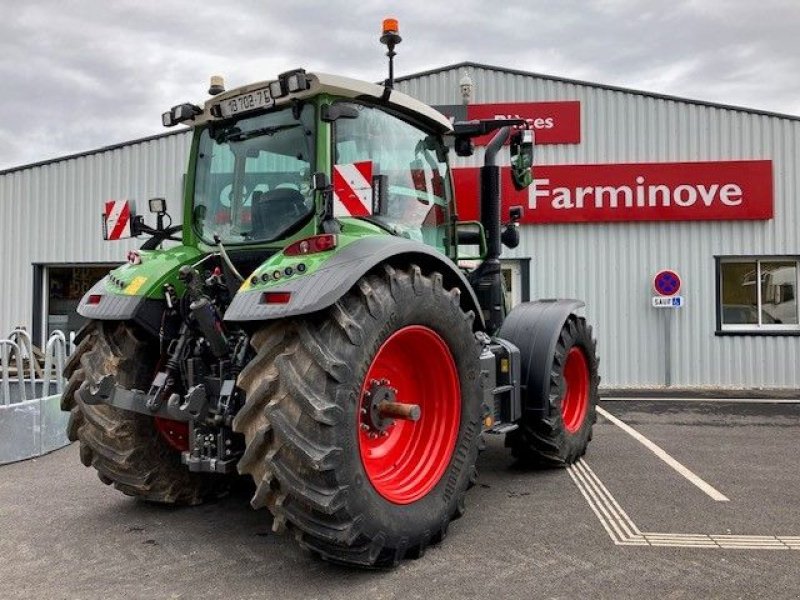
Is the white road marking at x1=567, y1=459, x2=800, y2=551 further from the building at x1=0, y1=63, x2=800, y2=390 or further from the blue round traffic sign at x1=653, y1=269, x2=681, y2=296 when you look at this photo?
the blue round traffic sign at x1=653, y1=269, x2=681, y2=296

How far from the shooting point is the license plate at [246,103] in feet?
12.5

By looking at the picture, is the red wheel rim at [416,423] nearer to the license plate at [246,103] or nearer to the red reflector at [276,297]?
the red reflector at [276,297]

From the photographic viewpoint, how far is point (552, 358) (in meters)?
5.02

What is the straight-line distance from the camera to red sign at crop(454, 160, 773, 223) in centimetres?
1139

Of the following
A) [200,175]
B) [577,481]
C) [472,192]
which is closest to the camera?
[200,175]

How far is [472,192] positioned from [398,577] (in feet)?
28.7

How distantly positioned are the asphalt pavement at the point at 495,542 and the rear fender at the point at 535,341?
2.08 feet

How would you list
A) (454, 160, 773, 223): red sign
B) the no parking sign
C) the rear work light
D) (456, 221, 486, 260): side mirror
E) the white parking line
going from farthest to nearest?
(454, 160, 773, 223): red sign, the no parking sign, (456, 221, 486, 260): side mirror, the white parking line, the rear work light

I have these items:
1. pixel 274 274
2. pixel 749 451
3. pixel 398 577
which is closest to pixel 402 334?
pixel 274 274

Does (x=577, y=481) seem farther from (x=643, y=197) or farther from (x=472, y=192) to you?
(x=643, y=197)

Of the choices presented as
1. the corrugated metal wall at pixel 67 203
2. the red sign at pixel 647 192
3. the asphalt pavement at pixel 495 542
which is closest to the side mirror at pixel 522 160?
the asphalt pavement at pixel 495 542

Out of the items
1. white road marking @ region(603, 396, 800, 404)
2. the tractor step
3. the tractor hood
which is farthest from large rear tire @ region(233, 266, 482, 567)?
white road marking @ region(603, 396, 800, 404)

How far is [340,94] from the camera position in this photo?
12.3 ft

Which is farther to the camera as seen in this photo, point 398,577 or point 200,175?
A: point 200,175
